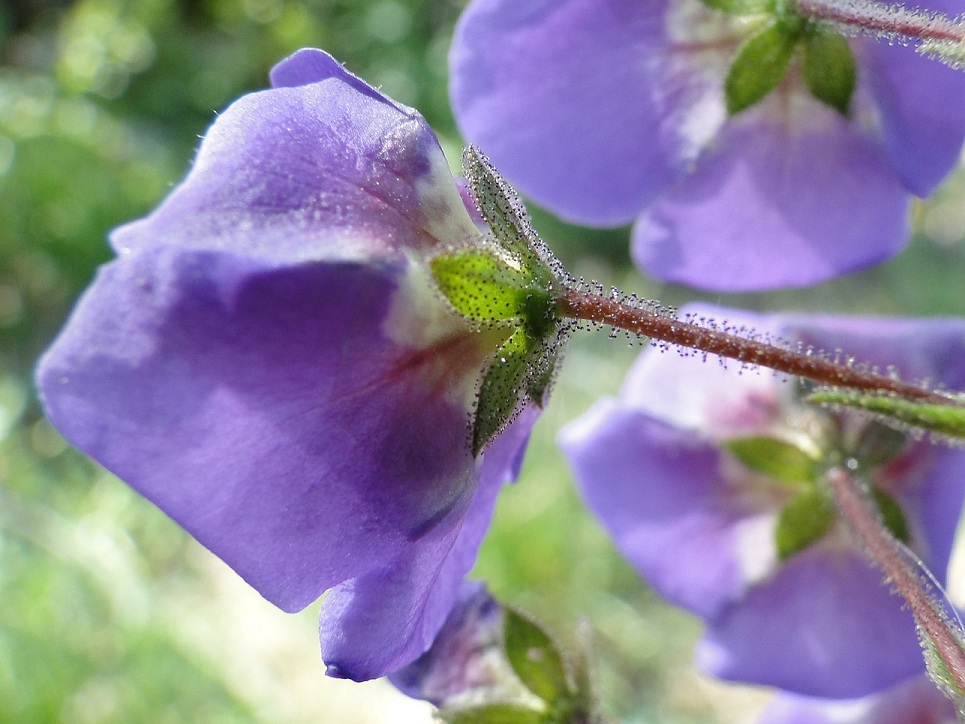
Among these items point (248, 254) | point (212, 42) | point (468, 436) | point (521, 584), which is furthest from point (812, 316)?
point (212, 42)

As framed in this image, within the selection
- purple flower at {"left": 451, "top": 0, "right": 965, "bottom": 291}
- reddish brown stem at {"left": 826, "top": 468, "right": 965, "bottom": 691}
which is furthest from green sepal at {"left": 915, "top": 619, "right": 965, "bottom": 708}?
purple flower at {"left": 451, "top": 0, "right": 965, "bottom": 291}

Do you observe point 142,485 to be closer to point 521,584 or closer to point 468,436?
point 468,436

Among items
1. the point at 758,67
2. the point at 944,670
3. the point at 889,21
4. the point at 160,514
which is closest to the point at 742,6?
the point at 758,67

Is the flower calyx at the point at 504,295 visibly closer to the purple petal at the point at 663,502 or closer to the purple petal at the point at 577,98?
the purple petal at the point at 577,98

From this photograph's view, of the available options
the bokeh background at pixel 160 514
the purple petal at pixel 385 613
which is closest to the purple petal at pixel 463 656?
the purple petal at pixel 385 613

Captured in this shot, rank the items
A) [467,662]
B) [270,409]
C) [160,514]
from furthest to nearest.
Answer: [160,514], [467,662], [270,409]

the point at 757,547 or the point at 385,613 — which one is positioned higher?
the point at 385,613

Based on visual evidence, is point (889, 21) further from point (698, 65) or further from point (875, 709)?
point (875, 709)
